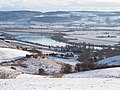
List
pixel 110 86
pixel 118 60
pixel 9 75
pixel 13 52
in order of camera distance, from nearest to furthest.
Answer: pixel 110 86 < pixel 9 75 < pixel 118 60 < pixel 13 52

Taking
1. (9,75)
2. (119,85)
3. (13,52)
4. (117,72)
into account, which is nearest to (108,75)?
(117,72)

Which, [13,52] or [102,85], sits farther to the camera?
[13,52]

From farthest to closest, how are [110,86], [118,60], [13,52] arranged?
[13,52], [118,60], [110,86]

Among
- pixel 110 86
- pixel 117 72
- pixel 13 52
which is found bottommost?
pixel 13 52

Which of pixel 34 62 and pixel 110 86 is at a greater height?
pixel 110 86

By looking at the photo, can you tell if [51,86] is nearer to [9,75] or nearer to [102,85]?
[102,85]

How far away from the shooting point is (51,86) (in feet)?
40.7

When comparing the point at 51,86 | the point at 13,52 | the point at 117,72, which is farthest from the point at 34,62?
the point at 51,86

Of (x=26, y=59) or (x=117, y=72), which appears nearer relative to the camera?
(x=117, y=72)

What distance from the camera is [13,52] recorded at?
39.7m

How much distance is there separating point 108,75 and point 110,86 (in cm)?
638

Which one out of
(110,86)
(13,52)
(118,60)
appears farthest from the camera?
(13,52)

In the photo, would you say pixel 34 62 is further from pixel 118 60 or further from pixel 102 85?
pixel 102 85

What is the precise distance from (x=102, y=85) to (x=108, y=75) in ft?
19.6
